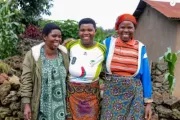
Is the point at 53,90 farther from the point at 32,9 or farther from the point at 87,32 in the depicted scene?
the point at 32,9

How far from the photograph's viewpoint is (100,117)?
12.0 feet

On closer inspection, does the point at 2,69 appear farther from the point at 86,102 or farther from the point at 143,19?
the point at 143,19

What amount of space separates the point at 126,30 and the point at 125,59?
30 cm

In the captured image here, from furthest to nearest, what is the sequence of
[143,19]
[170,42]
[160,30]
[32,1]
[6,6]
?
[32,1], [143,19], [160,30], [170,42], [6,6]

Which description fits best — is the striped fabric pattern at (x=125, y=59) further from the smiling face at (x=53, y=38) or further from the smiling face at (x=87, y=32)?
the smiling face at (x=53, y=38)

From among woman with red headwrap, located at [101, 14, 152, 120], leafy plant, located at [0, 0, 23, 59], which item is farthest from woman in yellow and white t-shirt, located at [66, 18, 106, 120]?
leafy plant, located at [0, 0, 23, 59]

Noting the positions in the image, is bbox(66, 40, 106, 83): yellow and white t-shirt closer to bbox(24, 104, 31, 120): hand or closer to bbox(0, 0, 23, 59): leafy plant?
bbox(24, 104, 31, 120): hand

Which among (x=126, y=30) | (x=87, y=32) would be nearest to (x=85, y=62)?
(x=87, y=32)

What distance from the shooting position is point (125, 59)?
11.5ft

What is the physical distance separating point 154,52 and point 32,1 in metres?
6.02

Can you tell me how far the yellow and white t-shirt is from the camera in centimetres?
348

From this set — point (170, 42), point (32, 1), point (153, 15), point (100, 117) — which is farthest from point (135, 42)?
point (32, 1)

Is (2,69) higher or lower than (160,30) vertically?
lower

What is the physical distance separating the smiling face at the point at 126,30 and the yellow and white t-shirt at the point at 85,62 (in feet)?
0.78
